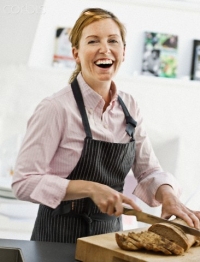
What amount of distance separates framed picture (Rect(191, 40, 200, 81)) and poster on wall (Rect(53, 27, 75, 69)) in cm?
87

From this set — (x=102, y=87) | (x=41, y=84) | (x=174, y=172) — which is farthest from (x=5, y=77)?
(x=102, y=87)

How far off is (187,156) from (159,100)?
0.45 metres

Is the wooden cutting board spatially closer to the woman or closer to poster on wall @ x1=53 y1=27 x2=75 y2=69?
the woman

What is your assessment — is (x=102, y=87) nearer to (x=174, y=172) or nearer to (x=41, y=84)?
(x=41, y=84)

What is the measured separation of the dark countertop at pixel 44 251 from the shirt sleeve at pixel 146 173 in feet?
1.42

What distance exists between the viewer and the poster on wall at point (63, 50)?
3996 millimetres

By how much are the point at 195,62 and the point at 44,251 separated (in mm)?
2773

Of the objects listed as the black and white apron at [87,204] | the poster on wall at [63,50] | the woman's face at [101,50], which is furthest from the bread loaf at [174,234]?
the poster on wall at [63,50]

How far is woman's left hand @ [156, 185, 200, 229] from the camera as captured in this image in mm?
1881

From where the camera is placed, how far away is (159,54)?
406cm

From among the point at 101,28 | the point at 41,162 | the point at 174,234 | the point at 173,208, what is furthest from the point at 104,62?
the point at 174,234

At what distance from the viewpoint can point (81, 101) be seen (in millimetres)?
2037

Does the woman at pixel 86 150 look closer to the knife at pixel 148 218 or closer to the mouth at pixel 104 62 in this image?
the mouth at pixel 104 62

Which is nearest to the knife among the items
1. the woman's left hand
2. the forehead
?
the woman's left hand
